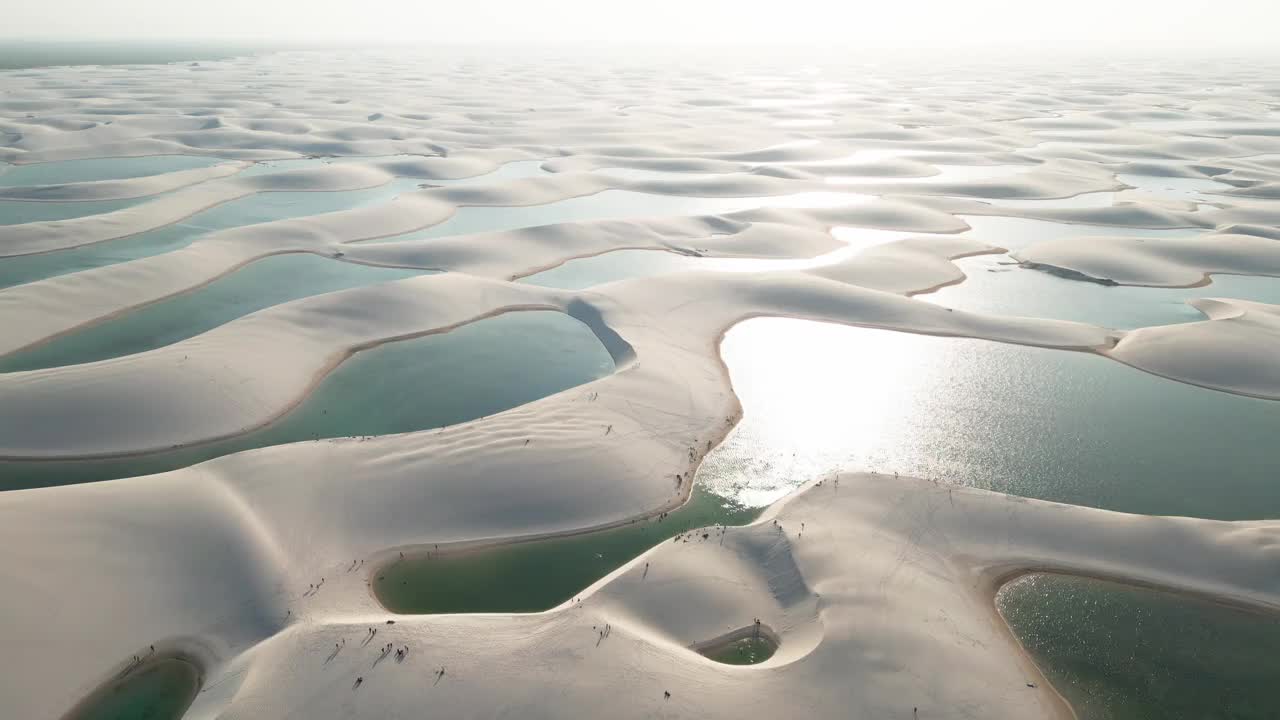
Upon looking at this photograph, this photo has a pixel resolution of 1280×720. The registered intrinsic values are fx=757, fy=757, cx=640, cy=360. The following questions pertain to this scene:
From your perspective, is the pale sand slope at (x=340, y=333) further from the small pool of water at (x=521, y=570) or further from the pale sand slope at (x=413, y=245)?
the small pool of water at (x=521, y=570)

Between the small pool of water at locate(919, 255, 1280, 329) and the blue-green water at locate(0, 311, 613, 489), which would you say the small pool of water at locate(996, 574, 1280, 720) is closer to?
the blue-green water at locate(0, 311, 613, 489)

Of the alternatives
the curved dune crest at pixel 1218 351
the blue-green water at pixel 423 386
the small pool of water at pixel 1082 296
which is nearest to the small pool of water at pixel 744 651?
the blue-green water at pixel 423 386

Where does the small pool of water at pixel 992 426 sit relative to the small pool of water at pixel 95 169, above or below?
Result: below

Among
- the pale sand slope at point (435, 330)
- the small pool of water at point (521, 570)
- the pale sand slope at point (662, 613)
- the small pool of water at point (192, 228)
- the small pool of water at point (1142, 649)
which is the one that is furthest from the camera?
the small pool of water at point (192, 228)

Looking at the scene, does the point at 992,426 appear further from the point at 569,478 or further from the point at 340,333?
the point at 340,333

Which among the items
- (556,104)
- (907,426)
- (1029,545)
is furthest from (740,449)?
(556,104)

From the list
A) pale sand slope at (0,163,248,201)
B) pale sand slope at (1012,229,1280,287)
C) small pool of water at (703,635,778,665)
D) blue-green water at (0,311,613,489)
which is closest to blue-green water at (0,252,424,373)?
blue-green water at (0,311,613,489)

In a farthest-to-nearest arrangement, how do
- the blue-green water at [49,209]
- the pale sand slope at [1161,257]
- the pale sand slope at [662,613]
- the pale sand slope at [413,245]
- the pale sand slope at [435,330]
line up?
the blue-green water at [49,209] → the pale sand slope at [1161,257] → the pale sand slope at [413,245] → the pale sand slope at [435,330] → the pale sand slope at [662,613]

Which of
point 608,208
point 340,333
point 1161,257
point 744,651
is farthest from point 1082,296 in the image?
point 340,333
